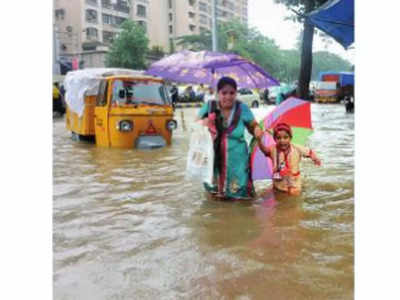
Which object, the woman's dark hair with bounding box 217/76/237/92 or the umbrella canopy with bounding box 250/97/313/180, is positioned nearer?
the woman's dark hair with bounding box 217/76/237/92

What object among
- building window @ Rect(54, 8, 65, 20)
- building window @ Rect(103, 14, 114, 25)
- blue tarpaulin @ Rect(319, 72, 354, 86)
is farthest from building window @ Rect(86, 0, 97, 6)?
blue tarpaulin @ Rect(319, 72, 354, 86)

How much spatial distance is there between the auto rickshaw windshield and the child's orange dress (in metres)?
4.90

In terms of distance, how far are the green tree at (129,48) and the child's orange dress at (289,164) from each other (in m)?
36.9

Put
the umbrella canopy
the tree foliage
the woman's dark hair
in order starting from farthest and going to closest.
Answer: the tree foliage → the umbrella canopy → the woman's dark hair

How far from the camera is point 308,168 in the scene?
757cm

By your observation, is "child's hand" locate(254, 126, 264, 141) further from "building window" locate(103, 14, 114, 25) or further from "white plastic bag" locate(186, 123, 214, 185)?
"building window" locate(103, 14, 114, 25)

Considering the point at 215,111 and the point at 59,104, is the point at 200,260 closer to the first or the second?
the point at 215,111

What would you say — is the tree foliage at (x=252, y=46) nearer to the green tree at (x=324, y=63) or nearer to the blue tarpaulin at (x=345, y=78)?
the green tree at (x=324, y=63)

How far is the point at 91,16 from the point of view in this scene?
47719 mm

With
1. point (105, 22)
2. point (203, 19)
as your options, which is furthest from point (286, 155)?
point (203, 19)

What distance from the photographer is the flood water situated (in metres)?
3.10

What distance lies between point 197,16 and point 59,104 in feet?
185

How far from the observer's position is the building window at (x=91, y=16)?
47281 mm

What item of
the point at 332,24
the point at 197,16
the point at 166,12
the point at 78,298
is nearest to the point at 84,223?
the point at 78,298
